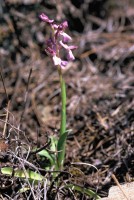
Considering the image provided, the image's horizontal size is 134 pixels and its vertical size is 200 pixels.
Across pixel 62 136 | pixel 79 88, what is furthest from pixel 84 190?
pixel 79 88

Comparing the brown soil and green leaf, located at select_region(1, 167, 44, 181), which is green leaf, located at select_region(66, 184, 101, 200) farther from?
green leaf, located at select_region(1, 167, 44, 181)

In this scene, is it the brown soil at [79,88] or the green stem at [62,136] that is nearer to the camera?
the green stem at [62,136]

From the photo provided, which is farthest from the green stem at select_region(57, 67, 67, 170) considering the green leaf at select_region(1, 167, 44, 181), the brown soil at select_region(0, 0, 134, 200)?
the green leaf at select_region(1, 167, 44, 181)

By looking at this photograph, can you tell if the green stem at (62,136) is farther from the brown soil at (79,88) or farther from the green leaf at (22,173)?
the green leaf at (22,173)

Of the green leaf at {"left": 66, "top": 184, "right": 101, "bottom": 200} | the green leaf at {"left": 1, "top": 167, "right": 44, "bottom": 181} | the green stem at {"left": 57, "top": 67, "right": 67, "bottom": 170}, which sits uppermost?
the green stem at {"left": 57, "top": 67, "right": 67, "bottom": 170}

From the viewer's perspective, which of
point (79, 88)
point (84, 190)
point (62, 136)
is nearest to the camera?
point (84, 190)

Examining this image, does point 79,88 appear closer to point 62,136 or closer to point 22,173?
point 62,136

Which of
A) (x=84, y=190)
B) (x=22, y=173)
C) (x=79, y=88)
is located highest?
(x=79, y=88)

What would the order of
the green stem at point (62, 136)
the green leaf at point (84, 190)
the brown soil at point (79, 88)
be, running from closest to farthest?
1. the green leaf at point (84, 190)
2. the green stem at point (62, 136)
3. the brown soil at point (79, 88)

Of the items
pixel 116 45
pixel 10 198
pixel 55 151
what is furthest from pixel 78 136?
pixel 116 45

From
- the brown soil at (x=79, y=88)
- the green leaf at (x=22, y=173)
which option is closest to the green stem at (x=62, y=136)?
the brown soil at (x=79, y=88)

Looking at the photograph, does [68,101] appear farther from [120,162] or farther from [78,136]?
[120,162]
